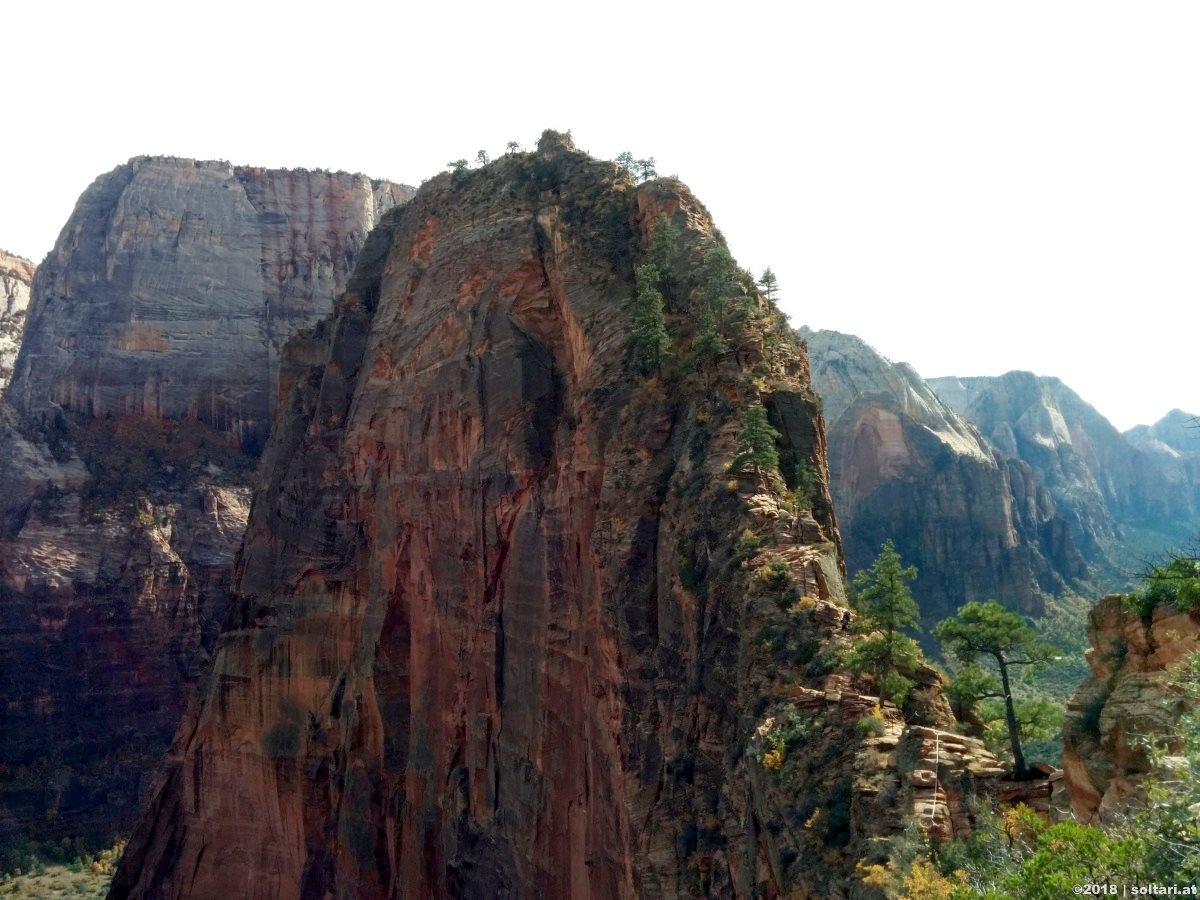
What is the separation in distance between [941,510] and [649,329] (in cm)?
9251

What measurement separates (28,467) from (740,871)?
94.2 metres

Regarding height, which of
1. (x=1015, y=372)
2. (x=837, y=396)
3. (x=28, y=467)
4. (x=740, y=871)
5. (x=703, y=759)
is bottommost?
(x=740, y=871)

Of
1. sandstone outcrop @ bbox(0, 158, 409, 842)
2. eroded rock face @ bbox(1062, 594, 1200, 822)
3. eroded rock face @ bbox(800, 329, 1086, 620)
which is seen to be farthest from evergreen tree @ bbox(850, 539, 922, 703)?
eroded rock face @ bbox(800, 329, 1086, 620)

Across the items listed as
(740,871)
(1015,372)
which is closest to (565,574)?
(740,871)

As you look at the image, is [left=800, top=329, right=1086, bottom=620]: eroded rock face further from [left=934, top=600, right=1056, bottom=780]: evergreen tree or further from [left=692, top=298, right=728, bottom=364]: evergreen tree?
[left=934, top=600, right=1056, bottom=780]: evergreen tree

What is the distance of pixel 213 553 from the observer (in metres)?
103

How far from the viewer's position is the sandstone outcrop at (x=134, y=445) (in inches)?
3615

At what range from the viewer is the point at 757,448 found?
103 ft

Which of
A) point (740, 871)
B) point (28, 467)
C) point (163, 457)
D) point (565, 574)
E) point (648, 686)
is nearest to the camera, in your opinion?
point (740, 871)

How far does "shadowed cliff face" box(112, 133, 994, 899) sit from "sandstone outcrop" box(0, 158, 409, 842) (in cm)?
3674

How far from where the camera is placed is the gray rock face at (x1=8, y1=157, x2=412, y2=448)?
109875 millimetres

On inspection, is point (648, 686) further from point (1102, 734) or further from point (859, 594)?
point (1102, 734)

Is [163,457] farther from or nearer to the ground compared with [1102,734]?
farther from the ground

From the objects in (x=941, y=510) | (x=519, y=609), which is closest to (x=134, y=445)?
(x=519, y=609)
